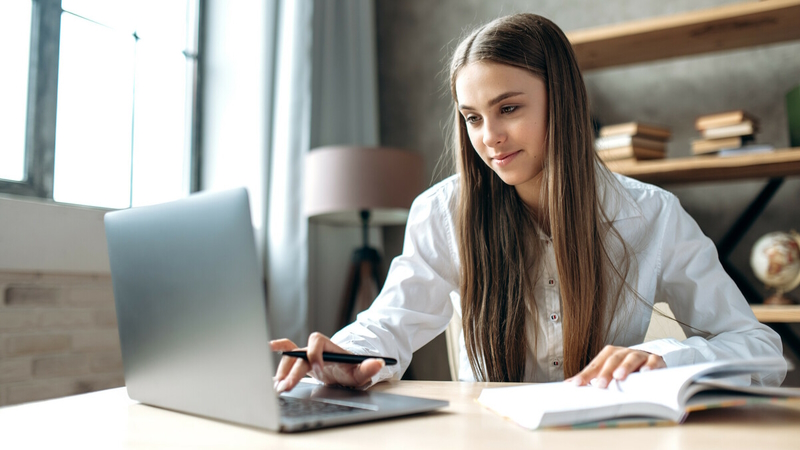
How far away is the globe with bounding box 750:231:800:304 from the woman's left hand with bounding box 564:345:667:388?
4.54ft

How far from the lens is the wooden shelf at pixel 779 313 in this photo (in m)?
1.80

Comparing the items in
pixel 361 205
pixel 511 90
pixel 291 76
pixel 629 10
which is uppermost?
pixel 629 10

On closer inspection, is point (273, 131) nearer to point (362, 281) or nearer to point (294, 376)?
point (362, 281)

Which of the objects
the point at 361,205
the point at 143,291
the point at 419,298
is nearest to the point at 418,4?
the point at 361,205

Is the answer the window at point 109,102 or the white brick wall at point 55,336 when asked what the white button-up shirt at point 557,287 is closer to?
the white brick wall at point 55,336

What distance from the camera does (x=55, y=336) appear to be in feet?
5.67

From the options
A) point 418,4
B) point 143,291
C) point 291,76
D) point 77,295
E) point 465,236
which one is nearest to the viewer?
point 143,291

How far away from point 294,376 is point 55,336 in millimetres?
1261

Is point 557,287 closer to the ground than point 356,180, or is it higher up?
closer to the ground

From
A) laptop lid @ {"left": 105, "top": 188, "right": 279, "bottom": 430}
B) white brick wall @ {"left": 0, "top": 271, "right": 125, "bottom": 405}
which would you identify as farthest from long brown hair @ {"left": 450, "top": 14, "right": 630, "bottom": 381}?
white brick wall @ {"left": 0, "top": 271, "right": 125, "bottom": 405}

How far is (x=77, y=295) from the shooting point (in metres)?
1.79

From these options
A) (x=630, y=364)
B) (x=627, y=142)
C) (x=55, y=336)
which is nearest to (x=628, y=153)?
(x=627, y=142)

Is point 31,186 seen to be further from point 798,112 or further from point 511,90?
point 798,112

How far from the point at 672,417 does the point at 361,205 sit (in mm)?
1711
